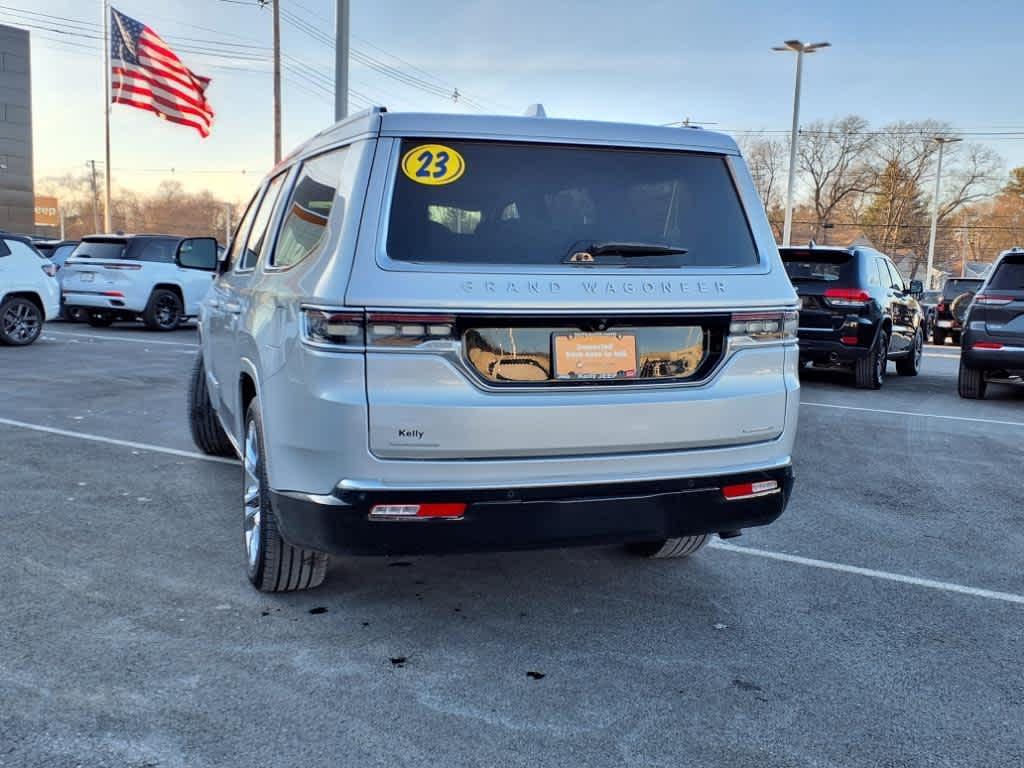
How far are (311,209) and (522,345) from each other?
114cm

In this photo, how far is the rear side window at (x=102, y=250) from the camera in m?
17.0

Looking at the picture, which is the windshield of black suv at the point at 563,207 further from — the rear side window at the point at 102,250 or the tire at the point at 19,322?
the rear side window at the point at 102,250

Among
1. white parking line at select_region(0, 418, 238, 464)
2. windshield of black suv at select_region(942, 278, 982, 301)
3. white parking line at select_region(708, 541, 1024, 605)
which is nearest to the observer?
white parking line at select_region(708, 541, 1024, 605)

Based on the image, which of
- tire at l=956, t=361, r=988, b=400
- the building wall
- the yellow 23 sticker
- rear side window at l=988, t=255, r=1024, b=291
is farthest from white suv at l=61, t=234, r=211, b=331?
the building wall

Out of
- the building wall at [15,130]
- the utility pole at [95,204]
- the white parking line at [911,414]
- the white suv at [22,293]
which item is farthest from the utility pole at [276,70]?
the building wall at [15,130]

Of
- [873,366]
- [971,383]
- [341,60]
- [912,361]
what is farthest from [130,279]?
[971,383]

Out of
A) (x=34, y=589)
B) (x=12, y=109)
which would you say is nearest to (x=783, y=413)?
(x=34, y=589)

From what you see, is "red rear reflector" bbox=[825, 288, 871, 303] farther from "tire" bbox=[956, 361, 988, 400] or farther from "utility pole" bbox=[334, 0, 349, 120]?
"utility pole" bbox=[334, 0, 349, 120]

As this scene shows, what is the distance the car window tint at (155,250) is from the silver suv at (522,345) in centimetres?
1467

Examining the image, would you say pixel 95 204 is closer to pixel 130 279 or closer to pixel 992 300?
pixel 130 279

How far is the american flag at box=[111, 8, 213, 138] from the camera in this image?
24281mm

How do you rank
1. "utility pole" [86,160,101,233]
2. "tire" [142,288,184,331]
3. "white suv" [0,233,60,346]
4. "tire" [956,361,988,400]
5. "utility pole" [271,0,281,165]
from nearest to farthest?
"tire" [956,361,988,400] < "white suv" [0,233,60,346] < "tire" [142,288,184,331] < "utility pole" [271,0,281,165] < "utility pole" [86,160,101,233]

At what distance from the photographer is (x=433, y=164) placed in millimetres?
3191

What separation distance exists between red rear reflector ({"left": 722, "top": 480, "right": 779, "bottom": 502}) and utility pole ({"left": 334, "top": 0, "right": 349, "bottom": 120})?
13557 millimetres
